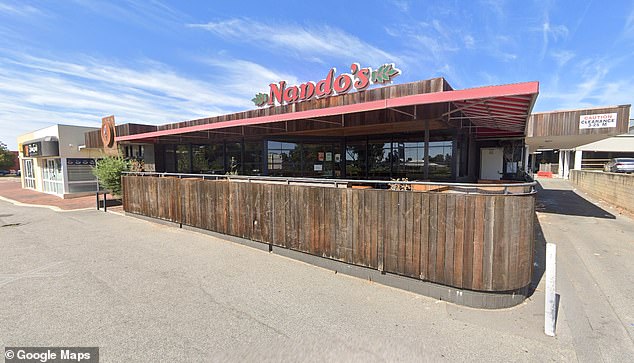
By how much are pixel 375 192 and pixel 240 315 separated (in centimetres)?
260

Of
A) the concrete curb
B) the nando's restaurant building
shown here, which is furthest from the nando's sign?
the concrete curb

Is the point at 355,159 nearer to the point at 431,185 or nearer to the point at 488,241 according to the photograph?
the point at 431,185

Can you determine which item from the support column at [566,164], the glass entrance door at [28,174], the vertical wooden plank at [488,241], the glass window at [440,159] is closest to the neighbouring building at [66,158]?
the glass entrance door at [28,174]

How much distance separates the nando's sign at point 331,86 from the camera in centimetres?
946

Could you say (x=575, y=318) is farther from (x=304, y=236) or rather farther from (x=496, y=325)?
(x=304, y=236)

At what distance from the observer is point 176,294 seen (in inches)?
166

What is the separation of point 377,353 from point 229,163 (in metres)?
12.5

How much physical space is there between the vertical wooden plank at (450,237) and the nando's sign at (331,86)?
659cm

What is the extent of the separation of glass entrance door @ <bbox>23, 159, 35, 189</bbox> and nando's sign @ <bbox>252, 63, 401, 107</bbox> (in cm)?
2351

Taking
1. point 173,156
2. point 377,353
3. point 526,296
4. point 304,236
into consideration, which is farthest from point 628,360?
point 173,156

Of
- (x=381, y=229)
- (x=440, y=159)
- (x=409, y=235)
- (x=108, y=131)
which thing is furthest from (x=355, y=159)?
(x=108, y=131)

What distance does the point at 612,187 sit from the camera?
13203 mm

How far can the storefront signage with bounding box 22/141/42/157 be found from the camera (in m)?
18.8

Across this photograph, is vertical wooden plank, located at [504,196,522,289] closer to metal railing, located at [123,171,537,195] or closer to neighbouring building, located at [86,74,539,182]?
metal railing, located at [123,171,537,195]
